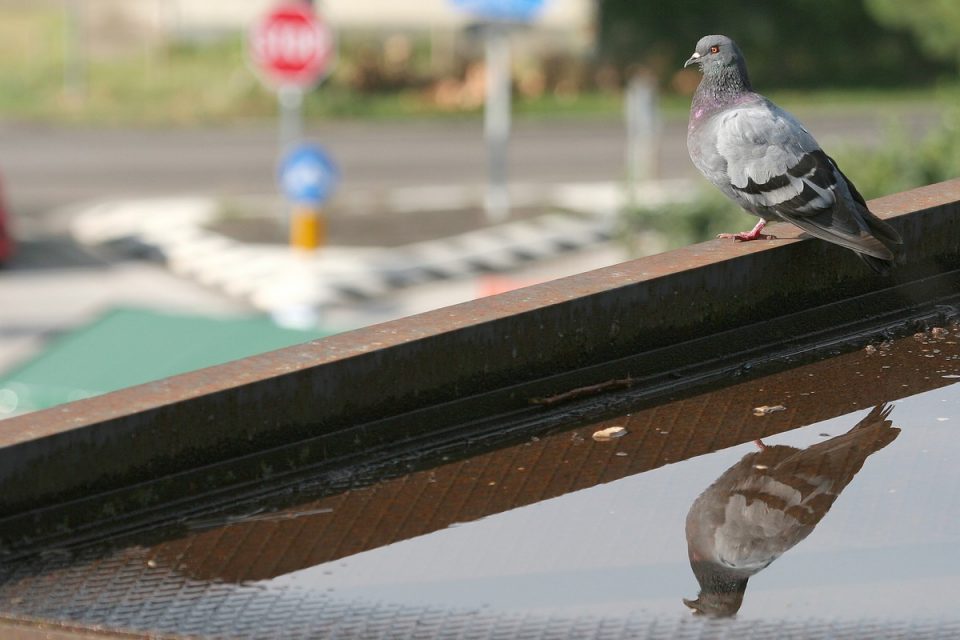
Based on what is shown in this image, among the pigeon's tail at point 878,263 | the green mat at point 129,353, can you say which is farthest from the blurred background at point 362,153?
the pigeon's tail at point 878,263

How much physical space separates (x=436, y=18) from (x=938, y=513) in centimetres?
3021

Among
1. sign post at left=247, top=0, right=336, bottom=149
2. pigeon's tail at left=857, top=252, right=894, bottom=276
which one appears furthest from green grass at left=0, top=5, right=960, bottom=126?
pigeon's tail at left=857, top=252, right=894, bottom=276

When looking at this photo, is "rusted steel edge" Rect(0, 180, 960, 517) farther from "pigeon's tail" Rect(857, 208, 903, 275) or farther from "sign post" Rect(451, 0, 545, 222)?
"sign post" Rect(451, 0, 545, 222)

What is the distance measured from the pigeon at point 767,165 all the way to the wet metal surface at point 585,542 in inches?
21.0

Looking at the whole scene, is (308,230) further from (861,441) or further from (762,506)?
(762,506)

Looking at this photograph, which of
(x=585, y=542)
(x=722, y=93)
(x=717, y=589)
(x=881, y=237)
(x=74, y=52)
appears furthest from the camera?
(x=74, y=52)

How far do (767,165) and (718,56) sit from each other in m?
0.52

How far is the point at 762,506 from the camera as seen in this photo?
3336 millimetres

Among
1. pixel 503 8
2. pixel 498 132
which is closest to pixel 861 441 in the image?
pixel 503 8

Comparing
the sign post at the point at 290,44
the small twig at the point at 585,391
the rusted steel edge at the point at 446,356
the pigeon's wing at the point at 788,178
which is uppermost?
the pigeon's wing at the point at 788,178

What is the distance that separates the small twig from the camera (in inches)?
159

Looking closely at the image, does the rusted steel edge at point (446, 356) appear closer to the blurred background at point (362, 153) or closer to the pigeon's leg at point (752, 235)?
the pigeon's leg at point (752, 235)

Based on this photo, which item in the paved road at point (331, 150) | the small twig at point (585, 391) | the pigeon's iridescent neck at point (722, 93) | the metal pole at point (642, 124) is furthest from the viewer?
the paved road at point (331, 150)

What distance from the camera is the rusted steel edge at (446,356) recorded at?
11.0 feet
